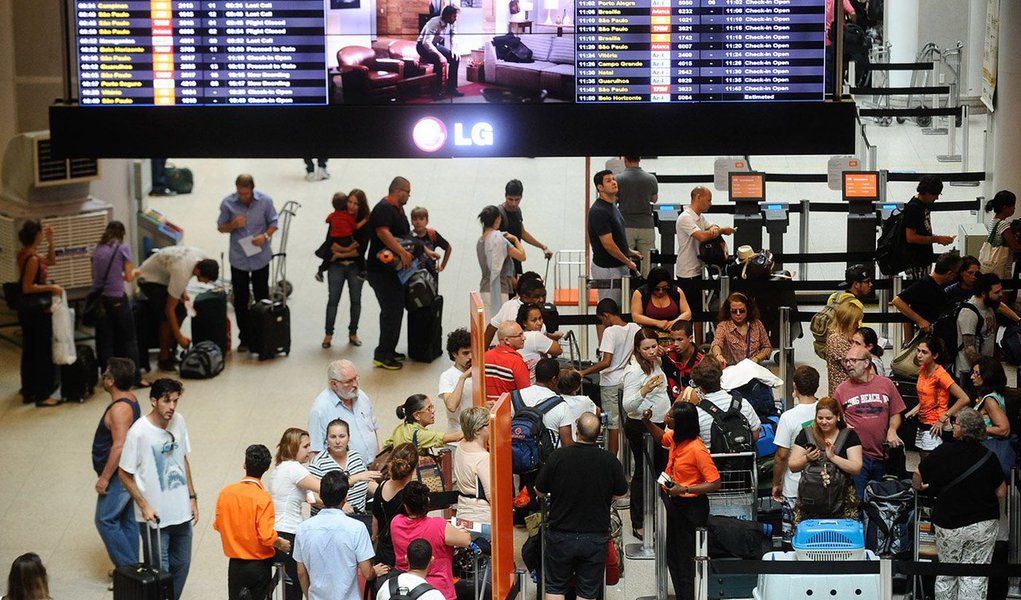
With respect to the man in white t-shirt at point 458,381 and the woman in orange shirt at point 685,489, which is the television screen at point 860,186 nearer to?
the man in white t-shirt at point 458,381

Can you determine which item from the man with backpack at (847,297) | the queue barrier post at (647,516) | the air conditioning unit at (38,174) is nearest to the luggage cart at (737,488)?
the queue barrier post at (647,516)

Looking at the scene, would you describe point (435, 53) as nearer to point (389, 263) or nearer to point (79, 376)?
point (389, 263)

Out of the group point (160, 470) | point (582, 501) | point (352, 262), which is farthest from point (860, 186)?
point (160, 470)

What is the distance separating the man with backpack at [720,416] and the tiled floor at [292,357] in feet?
3.95

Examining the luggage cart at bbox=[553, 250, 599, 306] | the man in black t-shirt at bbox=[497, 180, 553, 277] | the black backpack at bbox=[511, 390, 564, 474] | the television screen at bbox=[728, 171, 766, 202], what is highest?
the television screen at bbox=[728, 171, 766, 202]

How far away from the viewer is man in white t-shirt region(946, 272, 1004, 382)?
1183cm

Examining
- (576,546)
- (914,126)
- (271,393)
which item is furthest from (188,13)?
(914,126)

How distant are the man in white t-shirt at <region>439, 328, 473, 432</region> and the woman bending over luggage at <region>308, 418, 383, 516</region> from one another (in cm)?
111

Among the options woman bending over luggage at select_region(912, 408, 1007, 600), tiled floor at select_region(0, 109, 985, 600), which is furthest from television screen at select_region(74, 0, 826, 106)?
tiled floor at select_region(0, 109, 985, 600)

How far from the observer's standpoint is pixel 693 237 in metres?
13.5

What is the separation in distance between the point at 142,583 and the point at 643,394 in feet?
11.1

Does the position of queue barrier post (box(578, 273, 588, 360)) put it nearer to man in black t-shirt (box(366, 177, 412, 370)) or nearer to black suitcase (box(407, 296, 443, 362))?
black suitcase (box(407, 296, 443, 362))

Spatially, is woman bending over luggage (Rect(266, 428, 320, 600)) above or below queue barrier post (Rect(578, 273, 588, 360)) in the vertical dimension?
below

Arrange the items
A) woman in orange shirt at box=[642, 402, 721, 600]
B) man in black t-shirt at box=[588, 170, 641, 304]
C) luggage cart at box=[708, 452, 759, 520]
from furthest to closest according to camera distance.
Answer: man in black t-shirt at box=[588, 170, 641, 304]
luggage cart at box=[708, 452, 759, 520]
woman in orange shirt at box=[642, 402, 721, 600]
